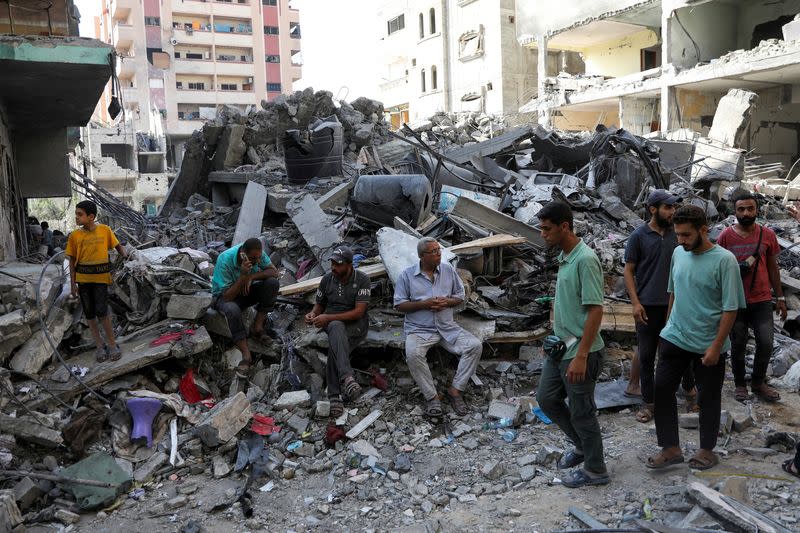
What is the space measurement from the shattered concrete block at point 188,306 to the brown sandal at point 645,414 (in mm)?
4073

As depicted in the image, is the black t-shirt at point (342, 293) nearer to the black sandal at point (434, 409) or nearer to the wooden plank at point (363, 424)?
the wooden plank at point (363, 424)

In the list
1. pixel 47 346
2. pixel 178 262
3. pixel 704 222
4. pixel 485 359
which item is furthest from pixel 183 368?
pixel 704 222

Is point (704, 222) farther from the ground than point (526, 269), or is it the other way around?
point (704, 222)

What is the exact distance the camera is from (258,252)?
5719mm

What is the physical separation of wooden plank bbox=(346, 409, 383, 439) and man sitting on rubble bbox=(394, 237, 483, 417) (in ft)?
1.41

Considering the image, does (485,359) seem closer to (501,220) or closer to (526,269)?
(526,269)

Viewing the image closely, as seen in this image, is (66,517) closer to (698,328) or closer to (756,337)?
(698,328)

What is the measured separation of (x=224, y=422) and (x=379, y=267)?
8.22ft

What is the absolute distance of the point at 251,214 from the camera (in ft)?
32.8

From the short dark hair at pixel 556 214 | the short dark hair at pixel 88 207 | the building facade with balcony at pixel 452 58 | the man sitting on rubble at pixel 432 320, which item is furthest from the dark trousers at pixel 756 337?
the building facade with balcony at pixel 452 58

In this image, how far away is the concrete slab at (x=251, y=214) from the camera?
31.1 feet

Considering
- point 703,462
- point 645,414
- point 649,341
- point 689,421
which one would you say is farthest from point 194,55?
point 703,462

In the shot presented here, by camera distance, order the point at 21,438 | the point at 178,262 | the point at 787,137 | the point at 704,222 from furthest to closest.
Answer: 1. the point at 787,137
2. the point at 178,262
3. the point at 21,438
4. the point at 704,222

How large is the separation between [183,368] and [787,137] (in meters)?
22.2
